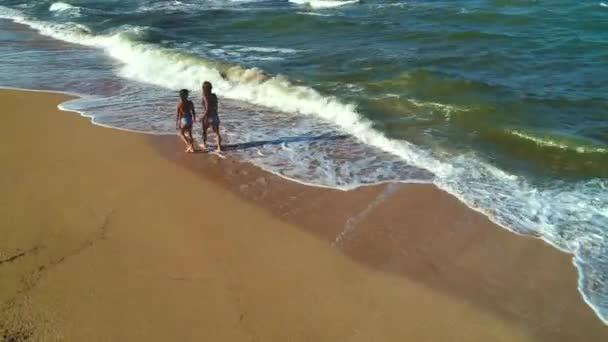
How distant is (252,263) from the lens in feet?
17.9

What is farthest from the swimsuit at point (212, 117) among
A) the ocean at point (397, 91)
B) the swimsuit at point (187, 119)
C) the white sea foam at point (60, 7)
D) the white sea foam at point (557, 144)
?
the white sea foam at point (60, 7)

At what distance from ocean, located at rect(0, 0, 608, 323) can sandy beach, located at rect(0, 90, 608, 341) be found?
1.74 ft

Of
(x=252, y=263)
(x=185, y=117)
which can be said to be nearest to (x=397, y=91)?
(x=185, y=117)

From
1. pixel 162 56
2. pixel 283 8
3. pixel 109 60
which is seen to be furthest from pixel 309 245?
pixel 283 8

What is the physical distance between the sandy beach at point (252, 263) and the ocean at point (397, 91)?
0.53 m

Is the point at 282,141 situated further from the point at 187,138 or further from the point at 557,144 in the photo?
the point at 557,144

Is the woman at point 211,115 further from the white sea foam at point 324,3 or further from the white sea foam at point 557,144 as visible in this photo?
the white sea foam at point 324,3

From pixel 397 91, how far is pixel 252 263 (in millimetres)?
7193

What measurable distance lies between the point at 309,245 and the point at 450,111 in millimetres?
5762

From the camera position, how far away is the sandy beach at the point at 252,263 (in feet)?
15.2

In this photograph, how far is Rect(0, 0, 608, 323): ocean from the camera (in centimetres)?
743

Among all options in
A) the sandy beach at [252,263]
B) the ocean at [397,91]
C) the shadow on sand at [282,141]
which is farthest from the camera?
the shadow on sand at [282,141]

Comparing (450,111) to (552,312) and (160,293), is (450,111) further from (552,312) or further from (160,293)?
(160,293)

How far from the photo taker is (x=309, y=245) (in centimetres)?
584
